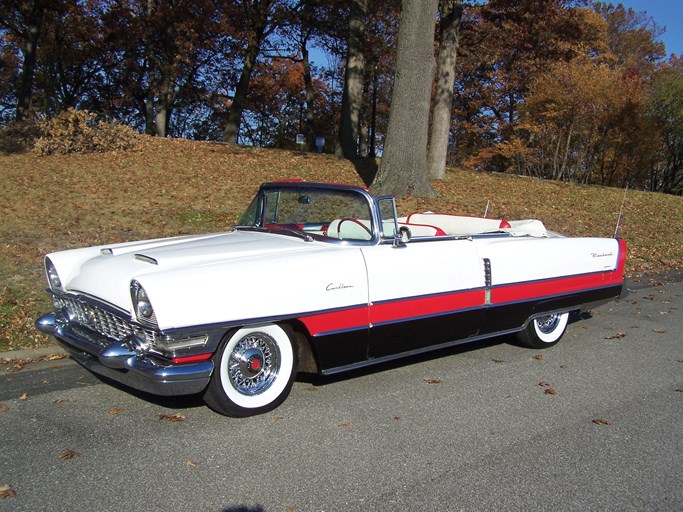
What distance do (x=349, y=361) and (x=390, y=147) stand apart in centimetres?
930

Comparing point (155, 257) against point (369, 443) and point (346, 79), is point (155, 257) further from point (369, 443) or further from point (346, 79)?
point (346, 79)

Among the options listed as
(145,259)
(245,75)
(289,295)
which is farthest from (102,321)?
(245,75)

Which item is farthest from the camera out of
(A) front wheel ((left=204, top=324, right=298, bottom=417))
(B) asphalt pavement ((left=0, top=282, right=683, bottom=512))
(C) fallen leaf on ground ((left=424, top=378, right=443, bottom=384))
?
(C) fallen leaf on ground ((left=424, top=378, right=443, bottom=384))

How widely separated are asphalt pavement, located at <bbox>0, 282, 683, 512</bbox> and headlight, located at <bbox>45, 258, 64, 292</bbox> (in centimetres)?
72

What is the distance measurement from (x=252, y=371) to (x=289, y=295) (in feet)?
1.85

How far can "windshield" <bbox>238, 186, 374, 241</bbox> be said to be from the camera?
4.86 meters

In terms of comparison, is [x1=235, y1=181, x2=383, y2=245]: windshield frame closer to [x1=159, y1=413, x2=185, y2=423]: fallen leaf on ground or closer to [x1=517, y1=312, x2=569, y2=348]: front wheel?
[x1=159, y1=413, x2=185, y2=423]: fallen leaf on ground

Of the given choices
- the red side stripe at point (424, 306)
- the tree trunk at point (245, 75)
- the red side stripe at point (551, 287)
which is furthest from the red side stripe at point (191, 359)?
the tree trunk at point (245, 75)

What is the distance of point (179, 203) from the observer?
11.8 metres

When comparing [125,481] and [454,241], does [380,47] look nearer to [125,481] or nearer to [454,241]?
[454,241]

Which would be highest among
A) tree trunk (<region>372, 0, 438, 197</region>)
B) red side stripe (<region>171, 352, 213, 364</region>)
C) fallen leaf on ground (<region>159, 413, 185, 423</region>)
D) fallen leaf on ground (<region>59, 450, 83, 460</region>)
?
tree trunk (<region>372, 0, 438, 197</region>)

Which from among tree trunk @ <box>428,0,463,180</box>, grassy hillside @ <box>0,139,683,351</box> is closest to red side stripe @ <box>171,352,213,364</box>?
grassy hillside @ <box>0,139,683,351</box>

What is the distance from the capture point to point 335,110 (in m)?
38.1

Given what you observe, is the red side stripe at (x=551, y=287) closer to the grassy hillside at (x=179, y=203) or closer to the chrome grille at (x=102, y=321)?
the chrome grille at (x=102, y=321)
